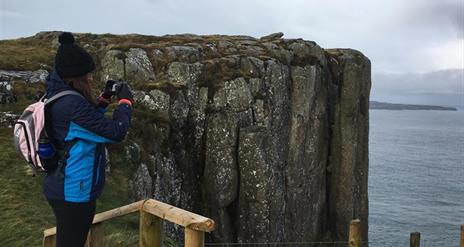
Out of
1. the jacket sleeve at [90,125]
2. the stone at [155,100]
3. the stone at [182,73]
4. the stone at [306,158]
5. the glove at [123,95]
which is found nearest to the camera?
the jacket sleeve at [90,125]

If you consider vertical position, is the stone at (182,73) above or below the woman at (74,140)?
above

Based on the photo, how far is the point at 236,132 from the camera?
3120cm

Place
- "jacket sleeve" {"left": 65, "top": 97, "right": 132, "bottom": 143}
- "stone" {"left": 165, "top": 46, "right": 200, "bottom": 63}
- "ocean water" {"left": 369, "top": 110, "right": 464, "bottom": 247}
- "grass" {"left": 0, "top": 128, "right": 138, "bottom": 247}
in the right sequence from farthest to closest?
1. "ocean water" {"left": 369, "top": 110, "right": 464, "bottom": 247}
2. "stone" {"left": 165, "top": 46, "right": 200, "bottom": 63}
3. "grass" {"left": 0, "top": 128, "right": 138, "bottom": 247}
4. "jacket sleeve" {"left": 65, "top": 97, "right": 132, "bottom": 143}

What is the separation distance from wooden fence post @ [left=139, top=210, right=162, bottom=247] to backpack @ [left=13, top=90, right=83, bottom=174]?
211cm

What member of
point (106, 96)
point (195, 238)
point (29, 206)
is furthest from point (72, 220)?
point (29, 206)

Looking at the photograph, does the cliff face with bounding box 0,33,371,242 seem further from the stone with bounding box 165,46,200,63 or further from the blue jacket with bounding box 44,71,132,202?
the blue jacket with bounding box 44,71,132,202

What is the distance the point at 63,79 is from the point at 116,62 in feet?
84.9

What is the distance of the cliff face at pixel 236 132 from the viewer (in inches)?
1104

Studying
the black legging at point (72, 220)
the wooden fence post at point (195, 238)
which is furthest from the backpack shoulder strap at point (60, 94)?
the wooden fence post at point (195, 238)

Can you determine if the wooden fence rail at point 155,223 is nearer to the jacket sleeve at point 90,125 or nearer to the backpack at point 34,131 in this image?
the jacket sleeve at point 90,125

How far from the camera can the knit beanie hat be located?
Result: 681 centimetres

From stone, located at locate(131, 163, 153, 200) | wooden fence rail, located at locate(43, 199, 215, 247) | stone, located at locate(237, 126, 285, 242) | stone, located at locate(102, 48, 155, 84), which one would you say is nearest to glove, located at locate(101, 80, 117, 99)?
wooden fence rail, located at locate(43, 199, 215, 247)

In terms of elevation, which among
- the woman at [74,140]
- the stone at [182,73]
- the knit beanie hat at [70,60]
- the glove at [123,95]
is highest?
the stone at [182,73]

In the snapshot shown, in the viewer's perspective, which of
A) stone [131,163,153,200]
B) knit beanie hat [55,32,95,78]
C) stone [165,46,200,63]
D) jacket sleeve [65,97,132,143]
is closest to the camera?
jacket sleeve [65,97,132,143]
